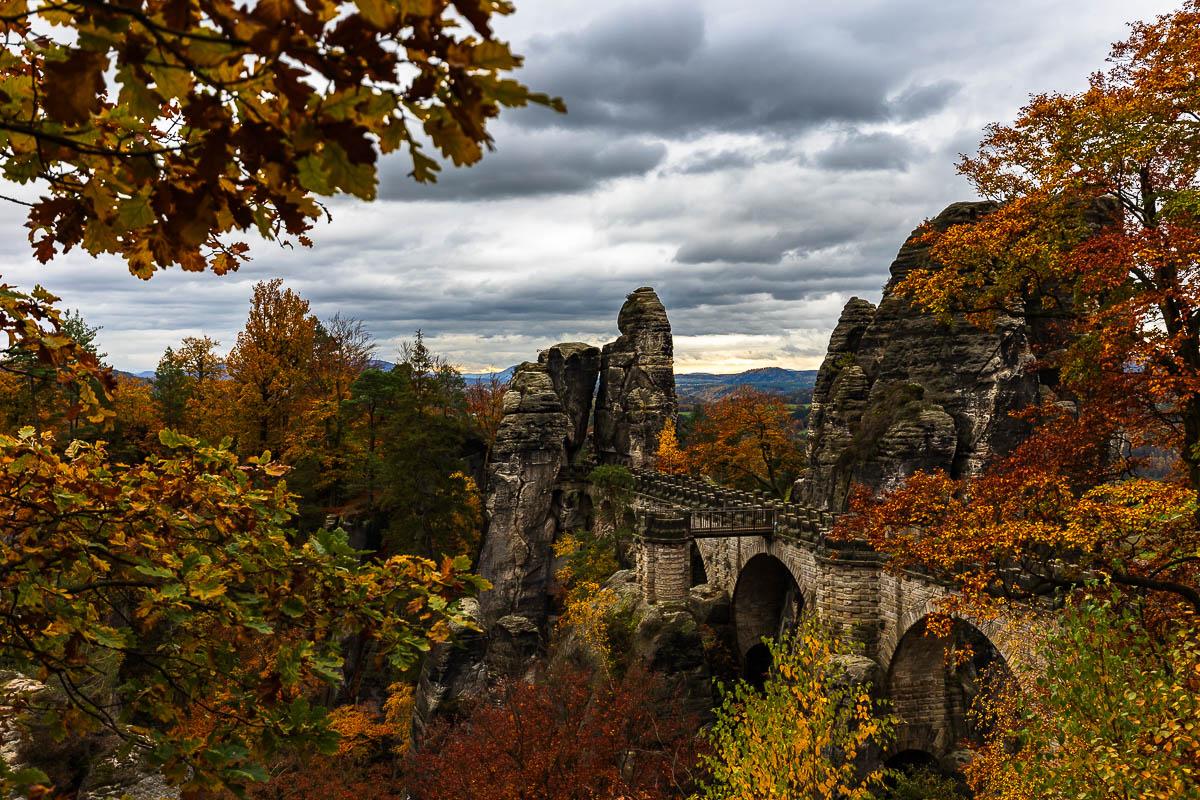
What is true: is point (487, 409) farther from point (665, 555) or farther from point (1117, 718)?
point (1117, 718)

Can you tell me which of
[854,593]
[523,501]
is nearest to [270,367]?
[523,501]

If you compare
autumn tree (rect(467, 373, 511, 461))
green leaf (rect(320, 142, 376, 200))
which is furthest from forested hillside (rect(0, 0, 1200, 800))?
autumn tree (rect(467, 373, 511, 461))

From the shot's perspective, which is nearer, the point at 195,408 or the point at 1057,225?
the point at 1057,225

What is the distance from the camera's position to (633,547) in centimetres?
3947

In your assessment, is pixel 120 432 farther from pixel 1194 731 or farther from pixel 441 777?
pixel 1194 731

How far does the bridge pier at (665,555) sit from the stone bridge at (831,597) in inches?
1.7

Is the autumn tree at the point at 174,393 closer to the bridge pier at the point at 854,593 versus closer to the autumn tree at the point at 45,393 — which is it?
the autumn tree at the point at 45,393

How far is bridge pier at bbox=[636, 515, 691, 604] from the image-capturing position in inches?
1198

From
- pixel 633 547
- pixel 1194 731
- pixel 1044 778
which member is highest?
pixel 1194 731

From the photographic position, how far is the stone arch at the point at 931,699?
23422mm

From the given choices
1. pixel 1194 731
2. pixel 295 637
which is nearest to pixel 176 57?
pixel 295 637

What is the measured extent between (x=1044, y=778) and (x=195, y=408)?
43323 mm

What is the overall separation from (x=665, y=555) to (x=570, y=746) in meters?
10.6

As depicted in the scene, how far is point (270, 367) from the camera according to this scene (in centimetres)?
3806
